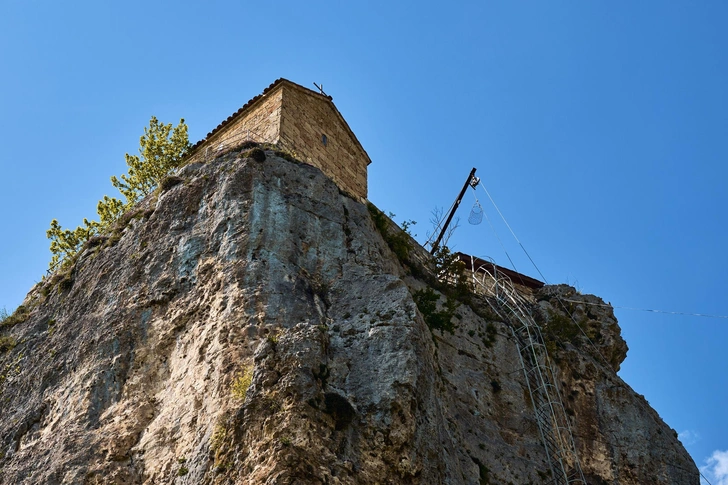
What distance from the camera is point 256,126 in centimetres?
2080

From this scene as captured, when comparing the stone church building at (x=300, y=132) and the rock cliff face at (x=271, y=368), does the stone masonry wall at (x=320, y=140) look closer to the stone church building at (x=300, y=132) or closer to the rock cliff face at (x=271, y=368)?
the stone church building at (x=300, y=132)

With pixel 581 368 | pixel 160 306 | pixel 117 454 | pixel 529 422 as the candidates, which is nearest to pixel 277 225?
pixel 160 306

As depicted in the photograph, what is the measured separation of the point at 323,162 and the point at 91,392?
10.3 metres

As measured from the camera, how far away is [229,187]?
15.2m

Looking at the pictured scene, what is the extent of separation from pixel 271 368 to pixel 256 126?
1189 centimetres

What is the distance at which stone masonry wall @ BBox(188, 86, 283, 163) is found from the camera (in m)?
20.1

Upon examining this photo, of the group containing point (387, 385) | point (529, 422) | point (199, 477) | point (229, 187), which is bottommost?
point (199, 477)

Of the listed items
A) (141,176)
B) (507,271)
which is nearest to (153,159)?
(141,176)

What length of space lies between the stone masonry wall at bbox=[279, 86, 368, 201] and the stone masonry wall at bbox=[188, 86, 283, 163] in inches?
8.1

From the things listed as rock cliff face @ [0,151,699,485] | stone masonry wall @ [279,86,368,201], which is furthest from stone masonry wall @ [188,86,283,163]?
rock cliff face @ [0,151,699,485]

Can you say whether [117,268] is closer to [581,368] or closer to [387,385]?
[387,385]

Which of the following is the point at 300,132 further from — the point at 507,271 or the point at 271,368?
the point at 271,368

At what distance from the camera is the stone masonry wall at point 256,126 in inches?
791

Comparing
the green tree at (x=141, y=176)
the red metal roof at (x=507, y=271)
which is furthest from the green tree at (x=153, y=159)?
the red metal roof at (x=507, y=271)
